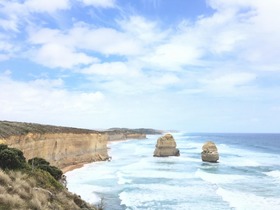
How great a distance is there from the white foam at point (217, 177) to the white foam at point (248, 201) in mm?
6788

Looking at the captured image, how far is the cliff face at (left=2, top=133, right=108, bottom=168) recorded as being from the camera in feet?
124

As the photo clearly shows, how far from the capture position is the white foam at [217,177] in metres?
40.9

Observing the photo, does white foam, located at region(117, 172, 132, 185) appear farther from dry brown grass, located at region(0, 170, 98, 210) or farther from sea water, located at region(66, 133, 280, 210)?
dry brown grass, located at region(0, 170, 98, 210)

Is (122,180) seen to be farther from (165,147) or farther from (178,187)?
(165,147)

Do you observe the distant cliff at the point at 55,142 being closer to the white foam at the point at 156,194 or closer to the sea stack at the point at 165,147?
the sea stack at the point at 165,147

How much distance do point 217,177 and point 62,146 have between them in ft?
63.9

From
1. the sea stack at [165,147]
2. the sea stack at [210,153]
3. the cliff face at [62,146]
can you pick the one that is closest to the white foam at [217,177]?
the sea stack at [210,153]

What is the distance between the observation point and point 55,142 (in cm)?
4766

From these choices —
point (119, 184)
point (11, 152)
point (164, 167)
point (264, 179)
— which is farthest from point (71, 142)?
point (11, 152)

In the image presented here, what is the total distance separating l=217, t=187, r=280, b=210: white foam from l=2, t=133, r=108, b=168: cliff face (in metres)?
17.6

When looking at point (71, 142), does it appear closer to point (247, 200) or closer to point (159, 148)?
point (159, 148)

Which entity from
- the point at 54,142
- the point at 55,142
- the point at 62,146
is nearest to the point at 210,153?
the point at 62,146

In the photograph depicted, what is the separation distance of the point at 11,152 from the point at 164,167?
37593 mm

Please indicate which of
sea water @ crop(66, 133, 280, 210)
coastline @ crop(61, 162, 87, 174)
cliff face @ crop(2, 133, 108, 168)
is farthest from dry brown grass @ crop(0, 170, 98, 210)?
coastline @ crop(61, 162, 87, 174)
